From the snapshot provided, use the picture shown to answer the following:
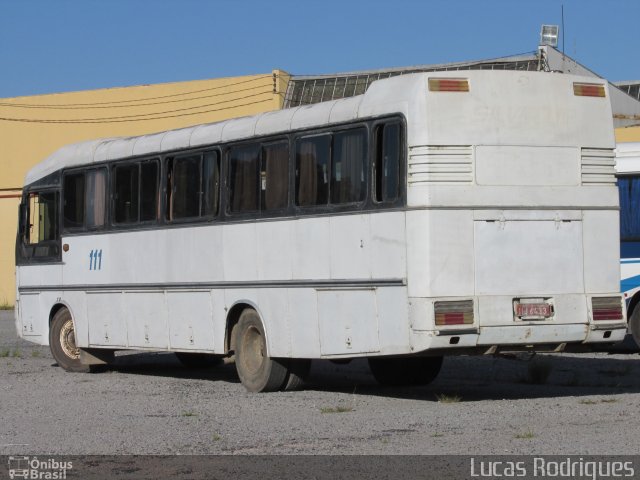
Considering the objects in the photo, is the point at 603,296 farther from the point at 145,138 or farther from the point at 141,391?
the point at 145,138

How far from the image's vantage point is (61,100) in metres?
50.4

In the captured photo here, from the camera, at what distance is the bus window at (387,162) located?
45.4ft

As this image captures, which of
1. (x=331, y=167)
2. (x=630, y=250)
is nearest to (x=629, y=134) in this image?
(x=630, y=250)

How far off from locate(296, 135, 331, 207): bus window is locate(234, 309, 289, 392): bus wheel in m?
1.80

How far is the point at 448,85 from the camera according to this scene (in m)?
13.7

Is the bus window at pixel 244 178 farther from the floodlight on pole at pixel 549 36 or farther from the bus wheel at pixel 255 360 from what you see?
the floodlight on pole at pixel 549 36

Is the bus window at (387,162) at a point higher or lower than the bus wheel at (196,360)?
higher

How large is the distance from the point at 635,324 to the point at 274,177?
894cm

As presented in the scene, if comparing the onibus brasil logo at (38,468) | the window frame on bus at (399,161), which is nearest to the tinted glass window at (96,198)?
the window frame on bus at (399,161)

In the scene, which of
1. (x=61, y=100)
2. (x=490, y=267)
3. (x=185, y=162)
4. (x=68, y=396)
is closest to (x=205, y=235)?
(x=185, y=162)

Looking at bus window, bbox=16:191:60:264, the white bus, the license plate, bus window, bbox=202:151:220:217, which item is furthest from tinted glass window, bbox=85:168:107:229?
the license plate

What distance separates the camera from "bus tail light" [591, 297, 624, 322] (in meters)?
14.2

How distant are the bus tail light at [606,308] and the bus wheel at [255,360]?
3.85 metres

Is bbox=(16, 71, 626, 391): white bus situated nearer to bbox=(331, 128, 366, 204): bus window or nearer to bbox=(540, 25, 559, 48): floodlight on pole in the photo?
bbox=(331, 128, 366, 204): bus window
